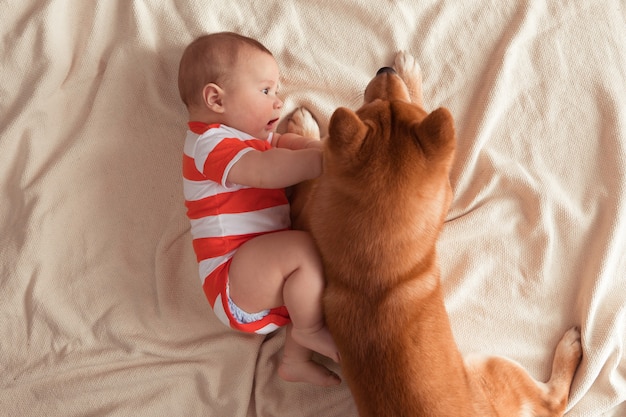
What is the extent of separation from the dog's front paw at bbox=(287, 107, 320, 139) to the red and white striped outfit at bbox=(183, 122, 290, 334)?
20 cm

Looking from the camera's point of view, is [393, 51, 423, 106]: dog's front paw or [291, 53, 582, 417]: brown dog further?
[393, 51, 423, 106]: dog's front paw

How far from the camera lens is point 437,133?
146 centimetres

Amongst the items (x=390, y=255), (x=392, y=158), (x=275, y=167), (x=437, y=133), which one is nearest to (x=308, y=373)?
(x=390, y=255)

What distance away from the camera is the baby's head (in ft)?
6.24

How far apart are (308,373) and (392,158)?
0.90 m

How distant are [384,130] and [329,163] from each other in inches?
7.4

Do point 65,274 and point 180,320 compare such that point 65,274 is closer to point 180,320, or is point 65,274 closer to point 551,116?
point 180,320

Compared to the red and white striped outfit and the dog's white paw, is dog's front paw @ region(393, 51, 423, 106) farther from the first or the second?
the red and white striped outfit

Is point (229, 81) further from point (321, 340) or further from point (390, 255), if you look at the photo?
point (321, 340)

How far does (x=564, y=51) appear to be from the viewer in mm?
2098

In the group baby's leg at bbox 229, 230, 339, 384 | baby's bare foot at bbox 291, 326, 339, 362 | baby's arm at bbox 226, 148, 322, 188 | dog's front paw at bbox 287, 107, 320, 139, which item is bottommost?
baby's bare foot at bbox 291, 326, 339, 362

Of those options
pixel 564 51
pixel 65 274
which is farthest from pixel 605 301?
pixel 65 274

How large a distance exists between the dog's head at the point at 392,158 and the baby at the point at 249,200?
20 centimetres

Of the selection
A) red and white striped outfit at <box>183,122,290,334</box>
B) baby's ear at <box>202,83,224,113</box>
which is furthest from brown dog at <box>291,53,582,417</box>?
baby's ear at <box>202,83,224,113</box>
